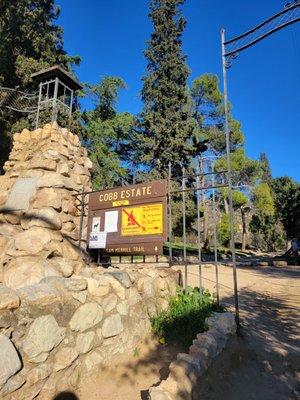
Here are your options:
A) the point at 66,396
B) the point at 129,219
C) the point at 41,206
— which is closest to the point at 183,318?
the point at 129,219

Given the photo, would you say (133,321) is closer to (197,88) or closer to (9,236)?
(9,236)

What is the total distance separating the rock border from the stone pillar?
226 centimetres

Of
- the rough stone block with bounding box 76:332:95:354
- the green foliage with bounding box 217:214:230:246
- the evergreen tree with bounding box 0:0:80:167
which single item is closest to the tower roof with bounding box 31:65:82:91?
the evergreen tree with bounding box 0:0:80:167

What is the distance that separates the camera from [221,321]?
5.23 meters

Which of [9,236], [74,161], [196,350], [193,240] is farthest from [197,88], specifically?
[196,350]

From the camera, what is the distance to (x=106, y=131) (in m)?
→ 22.9

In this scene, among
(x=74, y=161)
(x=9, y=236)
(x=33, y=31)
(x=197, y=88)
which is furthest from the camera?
(x=197, y=88)

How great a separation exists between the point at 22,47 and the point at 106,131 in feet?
22.4

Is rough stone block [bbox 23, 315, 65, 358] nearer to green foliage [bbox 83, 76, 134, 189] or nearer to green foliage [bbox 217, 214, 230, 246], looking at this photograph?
green foliage [bbox 83, 76, 134, 189]

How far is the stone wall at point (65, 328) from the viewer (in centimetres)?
315

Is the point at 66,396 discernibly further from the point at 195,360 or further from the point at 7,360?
the point at 195,360

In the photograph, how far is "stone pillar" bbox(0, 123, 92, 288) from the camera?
5.58 metres

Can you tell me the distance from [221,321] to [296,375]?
1.19 m

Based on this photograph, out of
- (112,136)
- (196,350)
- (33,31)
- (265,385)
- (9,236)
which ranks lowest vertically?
(265,385)
